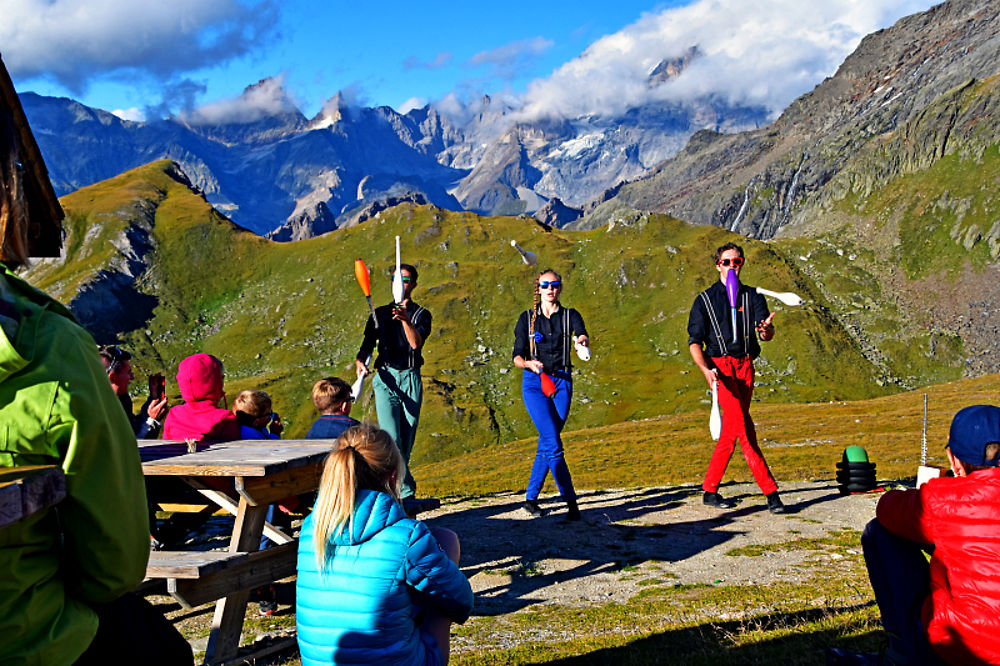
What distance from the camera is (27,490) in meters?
2.49

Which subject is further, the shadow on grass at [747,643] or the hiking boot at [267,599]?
the hiking boot at [267,599]

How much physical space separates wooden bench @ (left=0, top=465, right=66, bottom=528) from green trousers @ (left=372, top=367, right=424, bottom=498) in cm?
980

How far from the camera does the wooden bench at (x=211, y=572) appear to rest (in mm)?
6266

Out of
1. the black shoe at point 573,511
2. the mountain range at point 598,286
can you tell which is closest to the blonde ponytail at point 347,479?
the black shoe at point 573,511

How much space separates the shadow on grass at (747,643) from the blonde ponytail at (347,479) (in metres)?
2.88

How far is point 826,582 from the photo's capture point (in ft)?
29.2

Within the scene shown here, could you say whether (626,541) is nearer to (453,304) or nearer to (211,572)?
(211,572)

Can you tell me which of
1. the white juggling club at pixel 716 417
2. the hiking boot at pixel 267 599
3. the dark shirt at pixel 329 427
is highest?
the dark shirt at pixel 329 427

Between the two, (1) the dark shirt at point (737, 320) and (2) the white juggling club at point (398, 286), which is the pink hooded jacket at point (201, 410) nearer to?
(2) the white juggling club at point (398, 286)

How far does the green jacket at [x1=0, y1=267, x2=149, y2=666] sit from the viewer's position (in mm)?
2631

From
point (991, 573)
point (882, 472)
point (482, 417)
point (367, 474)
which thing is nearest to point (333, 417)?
Result: point (367, 474)

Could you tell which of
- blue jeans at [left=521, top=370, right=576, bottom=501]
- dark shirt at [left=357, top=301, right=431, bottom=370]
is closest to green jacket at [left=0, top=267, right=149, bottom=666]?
blue jeans at [left=521, top=370, right=576, bottom=501]

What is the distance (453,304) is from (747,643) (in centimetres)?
12150

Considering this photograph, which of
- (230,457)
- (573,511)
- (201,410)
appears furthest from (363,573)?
(573,511)
